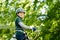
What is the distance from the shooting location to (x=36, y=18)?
13.5m

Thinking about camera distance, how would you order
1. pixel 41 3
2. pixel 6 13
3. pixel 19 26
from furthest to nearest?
pixel 6 13
pixel 41 3
pixel 19 26

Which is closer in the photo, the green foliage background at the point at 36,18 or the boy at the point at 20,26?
the boy at the point at 20,26

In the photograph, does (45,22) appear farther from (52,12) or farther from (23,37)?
(23,37)

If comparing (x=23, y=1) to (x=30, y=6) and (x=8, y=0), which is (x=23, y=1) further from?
(x=8, y=0)

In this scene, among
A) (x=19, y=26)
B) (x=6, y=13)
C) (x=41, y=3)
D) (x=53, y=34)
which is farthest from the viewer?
(x=6, y=13)

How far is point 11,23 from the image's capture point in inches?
575

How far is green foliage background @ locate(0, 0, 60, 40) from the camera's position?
1209cm

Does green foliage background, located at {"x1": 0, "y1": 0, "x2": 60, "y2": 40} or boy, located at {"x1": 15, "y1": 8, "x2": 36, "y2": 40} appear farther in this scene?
green foliage background, located at {"x1": 0, "y1": 0, "x2": 60, "y2": 40}

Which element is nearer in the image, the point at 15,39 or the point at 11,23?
the point at 15,39

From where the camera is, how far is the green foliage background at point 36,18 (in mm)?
12086

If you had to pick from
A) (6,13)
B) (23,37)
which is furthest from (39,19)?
(23,37)

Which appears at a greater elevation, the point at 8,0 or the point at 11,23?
the point at 8,0

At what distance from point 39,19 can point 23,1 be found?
2.10m

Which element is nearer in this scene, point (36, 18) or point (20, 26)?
point (20, 26)
